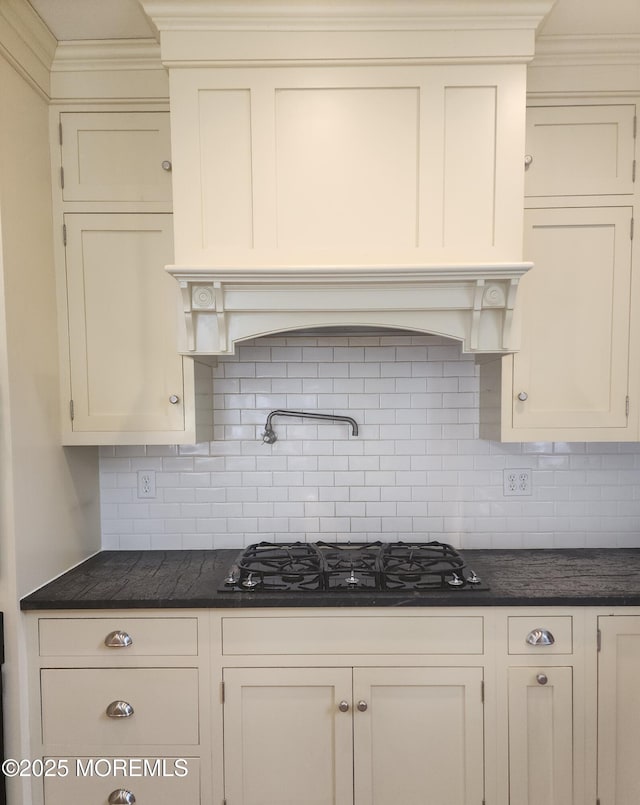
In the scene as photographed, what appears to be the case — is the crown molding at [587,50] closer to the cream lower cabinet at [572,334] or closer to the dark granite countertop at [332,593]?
the cream lower cabinet at [572,334]

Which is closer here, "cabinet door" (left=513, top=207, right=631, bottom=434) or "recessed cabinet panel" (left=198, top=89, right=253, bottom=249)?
"recessed cabinet panel" (left=198, top=89, right=253, bottom=249)

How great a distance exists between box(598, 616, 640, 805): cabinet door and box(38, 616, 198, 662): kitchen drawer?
52.5 inches

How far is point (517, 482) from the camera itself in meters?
2.15

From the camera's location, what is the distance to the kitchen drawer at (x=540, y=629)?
161 centimetres

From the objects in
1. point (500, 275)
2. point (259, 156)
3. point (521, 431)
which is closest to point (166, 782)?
point (521, 431)

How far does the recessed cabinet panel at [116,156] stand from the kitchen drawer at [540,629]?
192 cm

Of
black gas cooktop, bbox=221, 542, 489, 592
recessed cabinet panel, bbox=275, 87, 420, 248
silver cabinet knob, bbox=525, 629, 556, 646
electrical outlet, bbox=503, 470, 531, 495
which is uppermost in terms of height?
recessed cabinet panel, bbox=275, 87, 420, 248

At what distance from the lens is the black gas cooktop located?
1.67 meters

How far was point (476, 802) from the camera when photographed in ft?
5.32

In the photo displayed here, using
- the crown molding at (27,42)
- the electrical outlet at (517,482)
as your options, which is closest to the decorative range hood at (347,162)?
the crown molding at (27,42)

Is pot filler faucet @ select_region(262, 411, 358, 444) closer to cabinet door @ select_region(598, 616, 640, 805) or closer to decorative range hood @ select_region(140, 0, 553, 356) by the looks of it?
decorative range hood @ select_region(140, 0, 553, 356)

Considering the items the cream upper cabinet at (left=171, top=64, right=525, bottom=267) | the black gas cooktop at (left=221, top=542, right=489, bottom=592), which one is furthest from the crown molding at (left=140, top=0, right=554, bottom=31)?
the black gas cooktop at (left=221, top=542, right=489, bottom=592)

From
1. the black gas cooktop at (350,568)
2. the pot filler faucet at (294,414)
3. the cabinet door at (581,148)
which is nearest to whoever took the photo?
the black gas cooktop at (350,568)

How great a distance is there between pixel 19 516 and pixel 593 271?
215 centimetres
